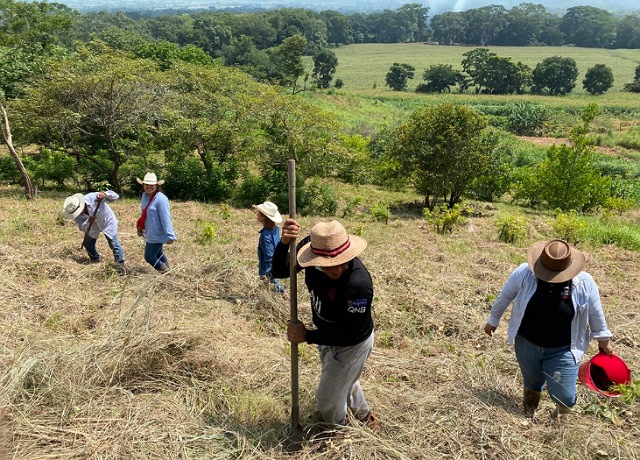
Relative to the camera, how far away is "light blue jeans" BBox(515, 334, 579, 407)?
124 inches

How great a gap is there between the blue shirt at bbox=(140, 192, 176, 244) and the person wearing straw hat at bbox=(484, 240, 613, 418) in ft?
12.9

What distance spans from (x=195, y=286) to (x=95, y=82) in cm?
830

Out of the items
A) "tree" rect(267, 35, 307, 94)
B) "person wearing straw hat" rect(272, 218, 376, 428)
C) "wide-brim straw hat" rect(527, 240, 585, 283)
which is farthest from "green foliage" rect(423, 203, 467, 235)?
"tree" rect(267, 35, 307, 94)

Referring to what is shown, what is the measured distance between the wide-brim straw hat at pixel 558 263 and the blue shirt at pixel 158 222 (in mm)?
4000

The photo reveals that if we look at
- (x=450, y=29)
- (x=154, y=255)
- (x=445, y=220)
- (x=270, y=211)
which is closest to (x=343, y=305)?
(x=270, y=211)

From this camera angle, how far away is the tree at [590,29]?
118750 millimetres

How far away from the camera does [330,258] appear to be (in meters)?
2.69

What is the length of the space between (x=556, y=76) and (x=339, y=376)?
69.2m

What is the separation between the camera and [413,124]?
13977mm

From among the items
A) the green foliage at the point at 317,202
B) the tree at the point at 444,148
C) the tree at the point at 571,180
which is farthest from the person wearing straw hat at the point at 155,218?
the tree at the point at 571,180

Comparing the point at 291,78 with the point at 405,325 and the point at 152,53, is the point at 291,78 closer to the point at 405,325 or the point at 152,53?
the point at 152,53

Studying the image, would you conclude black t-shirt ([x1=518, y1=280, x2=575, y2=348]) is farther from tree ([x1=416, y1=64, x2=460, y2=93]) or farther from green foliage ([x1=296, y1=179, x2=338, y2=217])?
tree ([x1=416, y1=64, x2=460, y2=93])

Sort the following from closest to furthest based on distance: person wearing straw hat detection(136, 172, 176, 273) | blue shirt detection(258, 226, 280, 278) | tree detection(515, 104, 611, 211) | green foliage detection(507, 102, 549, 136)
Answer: blue shirt detection(258, 226, 280, 278) < person wearing straw hat detection(136, 172, 176, 273) < tree detection(515, 104, 611, 211) < green foliage detection(507, 102, 549, 136)

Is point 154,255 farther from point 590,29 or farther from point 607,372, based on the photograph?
point 590,29
